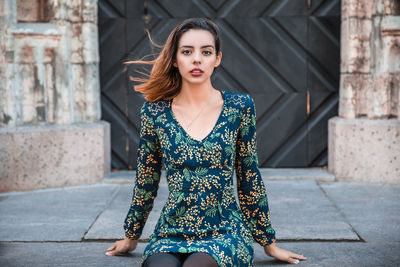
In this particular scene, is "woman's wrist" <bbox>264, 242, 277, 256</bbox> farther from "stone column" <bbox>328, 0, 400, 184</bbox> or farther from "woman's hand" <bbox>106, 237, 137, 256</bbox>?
"stone column" <bbox>328, 0, 400, 184</bbox>

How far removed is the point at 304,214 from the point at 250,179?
156cm

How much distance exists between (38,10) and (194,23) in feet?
9.86

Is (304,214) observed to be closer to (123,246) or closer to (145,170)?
(123,246)

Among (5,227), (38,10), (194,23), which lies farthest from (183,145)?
(38,10)

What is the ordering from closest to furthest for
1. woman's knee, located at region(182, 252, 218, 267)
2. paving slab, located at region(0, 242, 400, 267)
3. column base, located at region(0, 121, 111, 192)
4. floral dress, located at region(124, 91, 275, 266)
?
woman's knee, located at region(182, 252, 218, 267) < floral dress, located at region(124, 91, 275, 266) < paving slab, located at region(0, 242, 400, 267) < column base, located at region(0, 121, 111, 192)

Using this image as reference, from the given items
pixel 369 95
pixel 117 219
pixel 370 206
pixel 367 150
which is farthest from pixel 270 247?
pixel 369 95

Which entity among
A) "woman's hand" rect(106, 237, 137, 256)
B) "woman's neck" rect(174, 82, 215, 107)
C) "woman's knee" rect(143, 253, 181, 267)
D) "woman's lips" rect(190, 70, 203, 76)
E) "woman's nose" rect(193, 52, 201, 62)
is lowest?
"woman's hand" rect(106, 237, 137, 256)

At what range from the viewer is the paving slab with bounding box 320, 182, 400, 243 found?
3600 millimetres

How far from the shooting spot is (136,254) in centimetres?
315

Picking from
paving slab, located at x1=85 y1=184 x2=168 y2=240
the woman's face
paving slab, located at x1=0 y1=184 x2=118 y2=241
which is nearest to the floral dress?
the woman's face

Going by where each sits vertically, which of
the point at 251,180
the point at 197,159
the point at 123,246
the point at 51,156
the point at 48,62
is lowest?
the point at 123,246

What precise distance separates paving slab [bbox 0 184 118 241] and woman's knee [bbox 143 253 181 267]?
1.41 metres

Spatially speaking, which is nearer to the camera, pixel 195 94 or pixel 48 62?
pixel 195 94

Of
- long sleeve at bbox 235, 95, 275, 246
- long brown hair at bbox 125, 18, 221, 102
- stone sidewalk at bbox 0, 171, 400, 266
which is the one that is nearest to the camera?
long brown hair at bbox 125, 18, 221, 102
